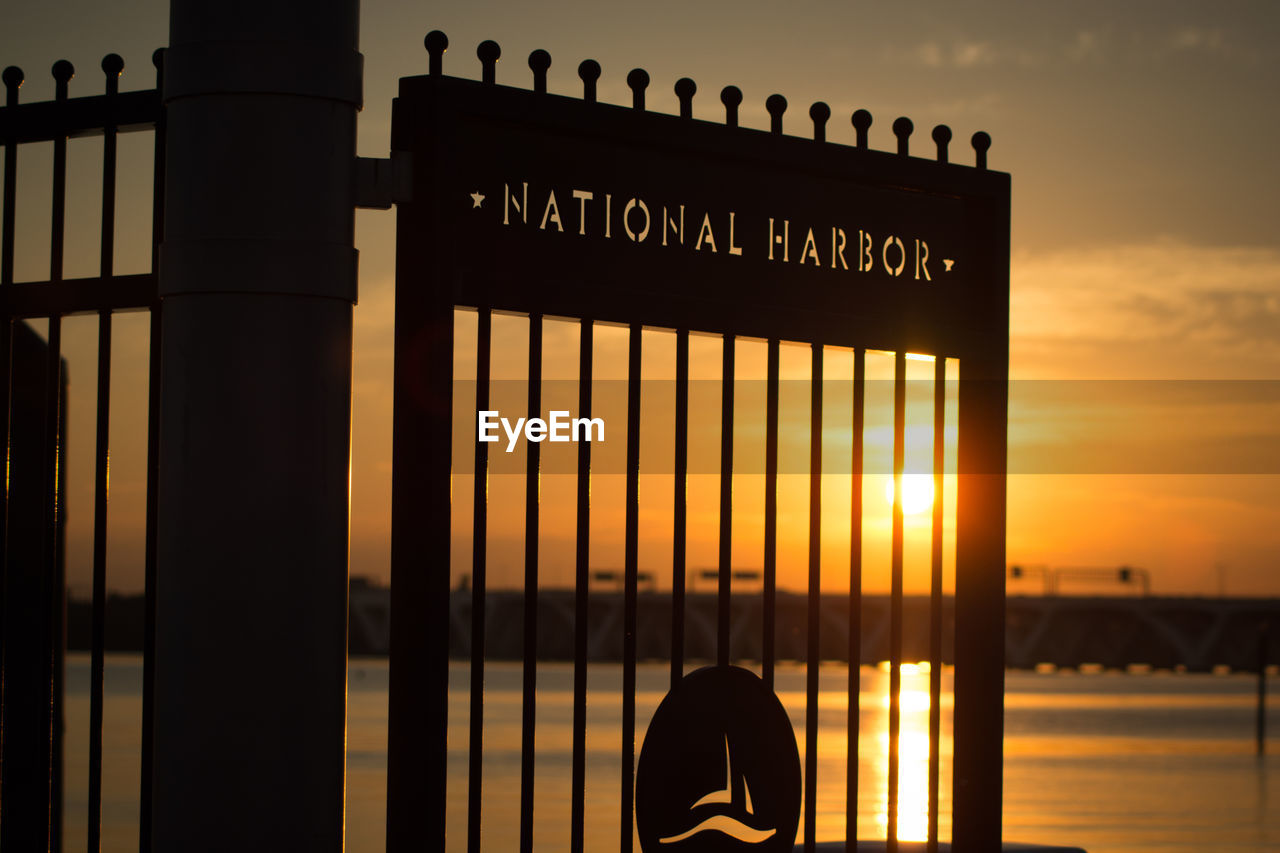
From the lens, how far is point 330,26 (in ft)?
12.1

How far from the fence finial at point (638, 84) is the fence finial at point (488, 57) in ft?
1.31

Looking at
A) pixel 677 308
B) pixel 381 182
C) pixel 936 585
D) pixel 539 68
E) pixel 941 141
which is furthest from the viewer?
pixel 941 141

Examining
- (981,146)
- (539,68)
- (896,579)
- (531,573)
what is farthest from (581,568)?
(981,146)

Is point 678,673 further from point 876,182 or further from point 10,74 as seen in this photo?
point 10,74

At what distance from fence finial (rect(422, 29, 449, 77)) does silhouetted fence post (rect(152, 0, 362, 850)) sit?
32 cm

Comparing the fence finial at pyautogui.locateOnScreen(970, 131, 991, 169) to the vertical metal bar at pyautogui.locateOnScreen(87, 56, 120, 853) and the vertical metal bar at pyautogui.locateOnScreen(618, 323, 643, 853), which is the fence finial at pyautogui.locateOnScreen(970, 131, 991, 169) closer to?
the vertical metal bar at pyautogui.locateOnScreen(618, 323, 643, 853)

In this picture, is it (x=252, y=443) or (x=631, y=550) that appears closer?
(x=252, y=443)

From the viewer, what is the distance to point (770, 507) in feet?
14.1

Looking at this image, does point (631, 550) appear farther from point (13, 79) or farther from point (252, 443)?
point (13, 79)

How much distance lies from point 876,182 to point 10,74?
2.60 metres

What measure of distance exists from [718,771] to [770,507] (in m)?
0.78

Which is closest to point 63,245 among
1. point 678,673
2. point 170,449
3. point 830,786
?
point 170,449

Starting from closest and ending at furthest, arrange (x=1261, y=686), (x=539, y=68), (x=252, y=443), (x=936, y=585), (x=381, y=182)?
(x=252, y=443) → (x=381, y=182) → (x=539, y=68) → (x=936, y=585) → (x=1261, y=686)

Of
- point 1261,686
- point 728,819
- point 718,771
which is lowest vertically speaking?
point 1261,686
